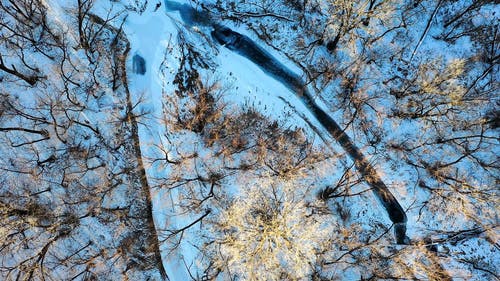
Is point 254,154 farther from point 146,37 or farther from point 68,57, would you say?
point 68,57

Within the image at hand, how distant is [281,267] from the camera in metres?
20.1

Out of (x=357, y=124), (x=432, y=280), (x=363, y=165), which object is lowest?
(x=432, y=280)

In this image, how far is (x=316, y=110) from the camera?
72.2 feet

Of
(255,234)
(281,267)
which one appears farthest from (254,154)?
(281,267)

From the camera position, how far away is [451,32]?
22.1m

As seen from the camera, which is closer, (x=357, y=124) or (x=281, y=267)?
(x=281, y=267)

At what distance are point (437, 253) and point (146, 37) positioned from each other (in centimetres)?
2114

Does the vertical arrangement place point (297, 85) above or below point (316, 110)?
above

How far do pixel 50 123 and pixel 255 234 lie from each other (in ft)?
43.0

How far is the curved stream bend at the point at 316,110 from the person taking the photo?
2150cm

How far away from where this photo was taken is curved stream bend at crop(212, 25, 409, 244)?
2150 cm

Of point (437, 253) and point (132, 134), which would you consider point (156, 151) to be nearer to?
point (132, 134)

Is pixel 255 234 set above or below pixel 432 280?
above

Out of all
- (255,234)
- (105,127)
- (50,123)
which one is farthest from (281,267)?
(50,123)
